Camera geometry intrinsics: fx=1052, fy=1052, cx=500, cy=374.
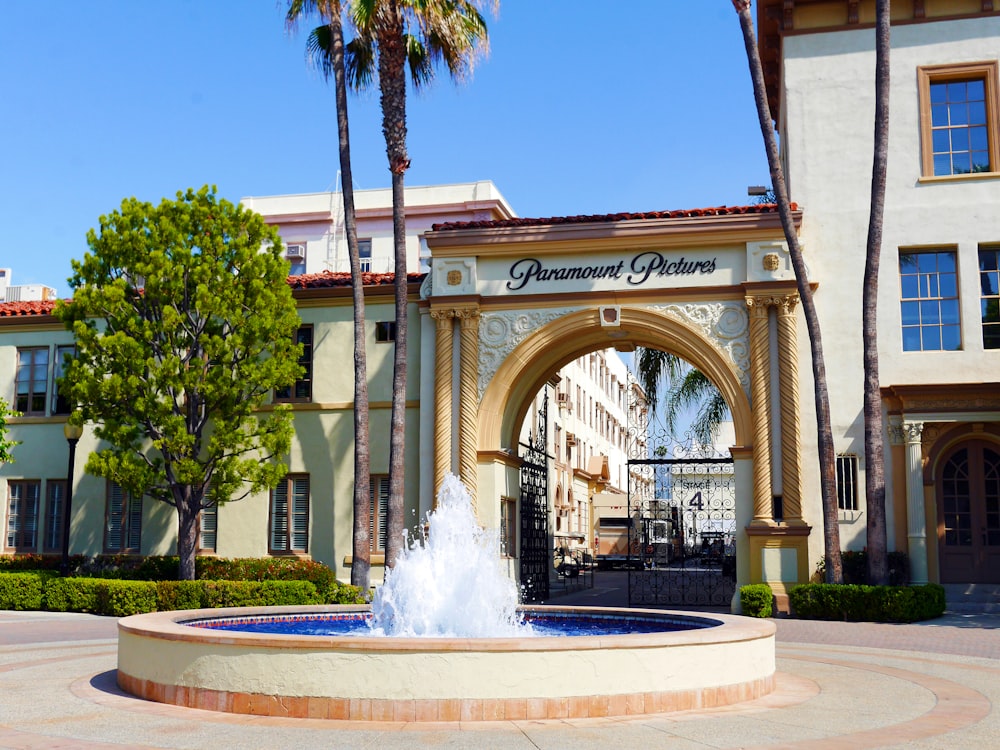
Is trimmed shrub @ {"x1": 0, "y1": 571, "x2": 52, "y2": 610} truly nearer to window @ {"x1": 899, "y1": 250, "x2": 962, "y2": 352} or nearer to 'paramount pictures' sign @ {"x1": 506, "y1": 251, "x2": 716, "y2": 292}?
'paramount pictures' sign @ {"x1": 506, "y1": 251, "x2": 716, "y2": 292}

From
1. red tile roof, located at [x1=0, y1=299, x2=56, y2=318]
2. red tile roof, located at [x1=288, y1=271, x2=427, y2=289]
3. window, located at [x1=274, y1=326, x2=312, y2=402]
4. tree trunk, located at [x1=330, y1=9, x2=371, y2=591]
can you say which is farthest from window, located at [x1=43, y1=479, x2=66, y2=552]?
tree trunk, located at [x1=330, y1=9, x2=371, y2=591]

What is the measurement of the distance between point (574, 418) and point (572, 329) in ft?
98.9

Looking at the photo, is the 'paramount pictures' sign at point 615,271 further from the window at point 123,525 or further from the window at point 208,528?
the window at point 123,525

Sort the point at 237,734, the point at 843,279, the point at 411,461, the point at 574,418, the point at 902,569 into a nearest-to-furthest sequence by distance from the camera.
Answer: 1. the point at 237,734
2. the point at 902,569
3. the point at 843,279
4. the point at 411,461
5. the point at 574,418

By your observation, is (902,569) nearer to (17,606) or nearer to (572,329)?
(572,329)

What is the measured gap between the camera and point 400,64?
2170cm

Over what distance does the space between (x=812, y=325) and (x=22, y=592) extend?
681 inches

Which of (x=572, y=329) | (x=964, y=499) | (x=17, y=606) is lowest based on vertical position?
(x=17, y=606)

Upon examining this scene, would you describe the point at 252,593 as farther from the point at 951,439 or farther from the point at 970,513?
the point at 970,513

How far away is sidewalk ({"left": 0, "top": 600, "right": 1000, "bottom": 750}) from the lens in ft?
26.0

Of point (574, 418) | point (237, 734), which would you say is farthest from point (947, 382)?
point (574, 418)

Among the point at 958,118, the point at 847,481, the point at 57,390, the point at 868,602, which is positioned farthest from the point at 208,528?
the point at 958,118

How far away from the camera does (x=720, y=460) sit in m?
23.7

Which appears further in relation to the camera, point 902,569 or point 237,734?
point 902,569
